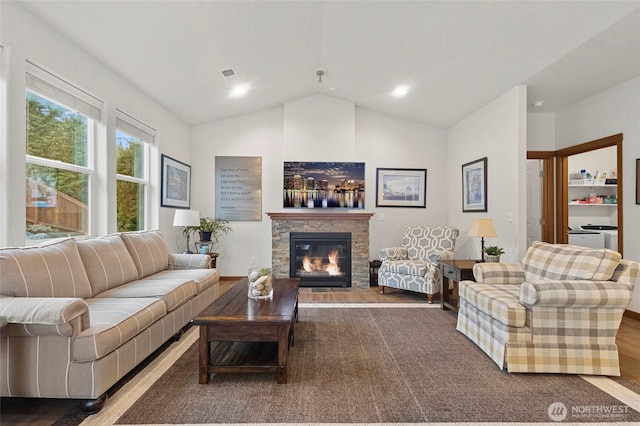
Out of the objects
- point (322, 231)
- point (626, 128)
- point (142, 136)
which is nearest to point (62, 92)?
point (142, 136)

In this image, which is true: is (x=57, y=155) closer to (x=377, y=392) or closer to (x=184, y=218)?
(x=184, y=218)

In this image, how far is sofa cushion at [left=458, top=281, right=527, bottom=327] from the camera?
2264 millimetres

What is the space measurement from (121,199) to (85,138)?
2.62 feet

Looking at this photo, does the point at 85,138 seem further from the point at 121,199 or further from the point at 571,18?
the point at 571,18

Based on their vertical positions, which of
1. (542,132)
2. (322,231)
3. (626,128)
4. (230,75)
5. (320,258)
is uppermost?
(230,75)

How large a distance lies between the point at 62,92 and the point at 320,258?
385 cm

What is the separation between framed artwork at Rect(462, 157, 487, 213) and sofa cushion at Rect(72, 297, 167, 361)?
409 centimetres

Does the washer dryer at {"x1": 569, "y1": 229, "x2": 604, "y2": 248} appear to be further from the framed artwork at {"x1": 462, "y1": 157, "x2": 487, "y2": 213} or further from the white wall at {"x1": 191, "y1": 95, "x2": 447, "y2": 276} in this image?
the white wall at {"x1": 191, "y1": 95, "x2": 447, "y2": 276}

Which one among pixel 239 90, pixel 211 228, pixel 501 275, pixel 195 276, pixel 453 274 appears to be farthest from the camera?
pixel 211 228

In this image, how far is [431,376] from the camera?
2.21 m

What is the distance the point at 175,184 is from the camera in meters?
4.85

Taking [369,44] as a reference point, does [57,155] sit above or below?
below

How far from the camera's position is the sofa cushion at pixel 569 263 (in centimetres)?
228

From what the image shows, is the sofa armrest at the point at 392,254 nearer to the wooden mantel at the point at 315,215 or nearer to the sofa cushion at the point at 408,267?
the sofa cushion at the point at 408,267
